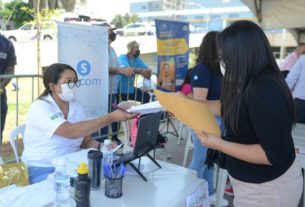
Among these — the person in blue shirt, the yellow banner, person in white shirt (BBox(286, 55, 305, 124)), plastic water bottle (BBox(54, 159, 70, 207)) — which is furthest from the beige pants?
the yellow banner

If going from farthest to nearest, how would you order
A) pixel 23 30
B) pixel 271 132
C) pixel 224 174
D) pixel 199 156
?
pixel 23 30 → pixel 199 156 → pixel 224 174 → pixel 271 132

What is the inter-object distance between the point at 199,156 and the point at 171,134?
243 centimetres

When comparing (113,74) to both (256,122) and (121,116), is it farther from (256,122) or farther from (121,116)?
(256,122)

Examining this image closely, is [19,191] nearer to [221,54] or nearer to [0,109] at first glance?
[221,54]

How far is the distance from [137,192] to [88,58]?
2062 mm

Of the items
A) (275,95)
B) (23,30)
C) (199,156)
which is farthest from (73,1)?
(275,95)

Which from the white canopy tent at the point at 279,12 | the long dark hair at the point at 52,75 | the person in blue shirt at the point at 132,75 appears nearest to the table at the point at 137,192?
the long dark hair at the point at 52,75

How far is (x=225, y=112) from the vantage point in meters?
1.42

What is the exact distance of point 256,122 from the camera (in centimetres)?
126

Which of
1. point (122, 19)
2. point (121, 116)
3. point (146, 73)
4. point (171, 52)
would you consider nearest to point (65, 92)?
point (121, 116)

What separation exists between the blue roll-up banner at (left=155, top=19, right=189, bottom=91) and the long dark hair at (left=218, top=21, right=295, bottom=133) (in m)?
3.36

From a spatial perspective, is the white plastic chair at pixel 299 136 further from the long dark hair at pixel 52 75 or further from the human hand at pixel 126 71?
the human hand at pixel 126 71

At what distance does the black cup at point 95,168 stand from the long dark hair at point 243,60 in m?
0.62

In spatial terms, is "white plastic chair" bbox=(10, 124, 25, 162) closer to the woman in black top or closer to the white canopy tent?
the woman in black top
